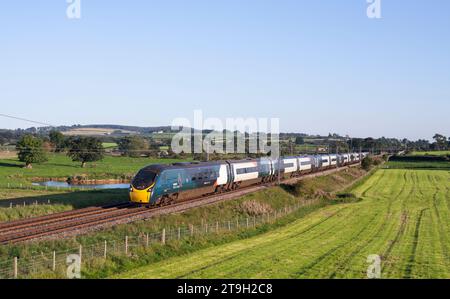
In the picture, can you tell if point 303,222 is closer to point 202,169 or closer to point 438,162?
point 202,169

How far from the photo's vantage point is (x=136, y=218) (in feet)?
108

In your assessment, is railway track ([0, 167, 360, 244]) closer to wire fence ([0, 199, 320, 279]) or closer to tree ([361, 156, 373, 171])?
wire fence ([0, 199, 320, 279])

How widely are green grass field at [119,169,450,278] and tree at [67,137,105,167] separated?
237ft

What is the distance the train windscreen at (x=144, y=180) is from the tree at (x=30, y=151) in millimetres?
72418

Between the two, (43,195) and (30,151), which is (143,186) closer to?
(43,195)

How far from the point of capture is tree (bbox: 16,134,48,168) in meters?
102

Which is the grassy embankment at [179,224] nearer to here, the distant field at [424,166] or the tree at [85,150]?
the tree at [85,150]

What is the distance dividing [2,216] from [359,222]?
28795 mm

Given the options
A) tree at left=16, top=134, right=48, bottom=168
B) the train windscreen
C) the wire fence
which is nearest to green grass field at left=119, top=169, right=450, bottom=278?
the wire fence

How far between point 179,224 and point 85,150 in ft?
281

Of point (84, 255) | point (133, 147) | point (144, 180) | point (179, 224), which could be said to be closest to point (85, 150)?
point (133, 147)

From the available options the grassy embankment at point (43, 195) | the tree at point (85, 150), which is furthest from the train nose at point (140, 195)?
the tree at point (85, 150)

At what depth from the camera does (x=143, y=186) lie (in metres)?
36.1

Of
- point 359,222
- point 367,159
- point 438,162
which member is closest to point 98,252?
point 359,222
